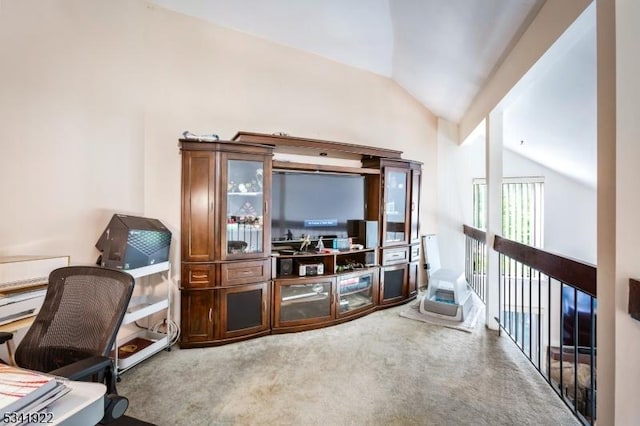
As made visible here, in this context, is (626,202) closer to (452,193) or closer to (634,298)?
(634,298)

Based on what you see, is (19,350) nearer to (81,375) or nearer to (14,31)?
(81,375)

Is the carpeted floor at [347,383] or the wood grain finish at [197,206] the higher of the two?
the wood grain finish at [197,206]

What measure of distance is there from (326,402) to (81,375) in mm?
1399

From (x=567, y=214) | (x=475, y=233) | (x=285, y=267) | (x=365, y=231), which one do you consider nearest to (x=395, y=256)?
(x=365, y=231)

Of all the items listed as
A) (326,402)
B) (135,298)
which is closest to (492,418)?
(326,402)

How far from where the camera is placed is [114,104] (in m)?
2.54

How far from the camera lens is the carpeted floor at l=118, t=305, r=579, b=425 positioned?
1.74 metres

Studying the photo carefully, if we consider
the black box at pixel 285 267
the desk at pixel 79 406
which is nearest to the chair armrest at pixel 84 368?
the desk at pixel 79 406

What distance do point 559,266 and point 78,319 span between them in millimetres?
2662

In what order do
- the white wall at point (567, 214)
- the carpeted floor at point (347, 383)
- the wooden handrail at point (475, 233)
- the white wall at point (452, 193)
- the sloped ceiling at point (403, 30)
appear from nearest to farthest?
1. the carpeted floor at point (347, 383)
2. the sloped ceiling at point (403, 30)
3. the wooden handrail at point (475, 233)
4. the white wall at point (567, 214)
5. the white wall at point (452, 193)

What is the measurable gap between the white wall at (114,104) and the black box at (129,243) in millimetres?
362

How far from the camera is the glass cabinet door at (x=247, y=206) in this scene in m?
2.74

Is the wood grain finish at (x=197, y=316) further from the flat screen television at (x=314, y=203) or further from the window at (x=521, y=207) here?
the window at (x=521, y=207)

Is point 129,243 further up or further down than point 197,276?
further up
